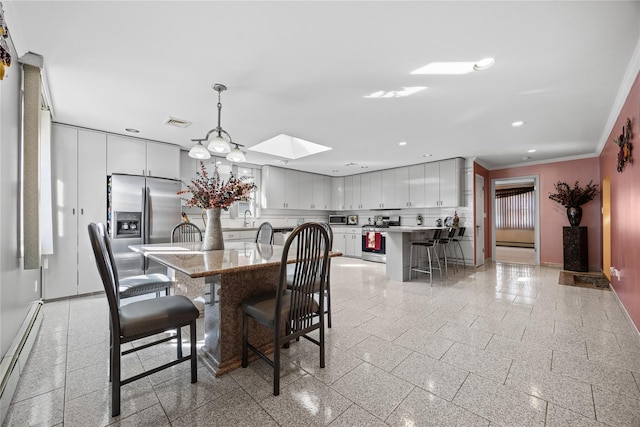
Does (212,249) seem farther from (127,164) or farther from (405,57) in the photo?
(127,164)

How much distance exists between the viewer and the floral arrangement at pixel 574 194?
5355 millimetres

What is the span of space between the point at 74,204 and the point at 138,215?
751 millimetres

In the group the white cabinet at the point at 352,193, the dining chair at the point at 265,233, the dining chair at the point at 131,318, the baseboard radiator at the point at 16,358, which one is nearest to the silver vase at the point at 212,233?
the dining chair at the point at 131,318

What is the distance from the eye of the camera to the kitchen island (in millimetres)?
4617

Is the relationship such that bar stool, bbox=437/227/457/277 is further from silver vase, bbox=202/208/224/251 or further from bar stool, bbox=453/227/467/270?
silver vase, bbox=202/208/224/251

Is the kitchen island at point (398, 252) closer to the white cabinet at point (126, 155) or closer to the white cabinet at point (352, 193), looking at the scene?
the white cabinet at point (352, 193)

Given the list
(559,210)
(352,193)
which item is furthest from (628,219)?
(352,193)

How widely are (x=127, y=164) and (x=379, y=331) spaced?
4285 mm

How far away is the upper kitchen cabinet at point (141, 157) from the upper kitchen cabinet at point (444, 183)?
16.8 ft

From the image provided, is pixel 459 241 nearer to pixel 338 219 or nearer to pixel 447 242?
pixel 447 242

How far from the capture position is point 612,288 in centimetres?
394

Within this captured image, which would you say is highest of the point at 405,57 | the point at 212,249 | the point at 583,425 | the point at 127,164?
the point at 405,57

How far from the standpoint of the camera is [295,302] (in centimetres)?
182

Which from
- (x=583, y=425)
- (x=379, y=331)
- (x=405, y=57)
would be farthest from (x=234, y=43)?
(x=583, y=425)
